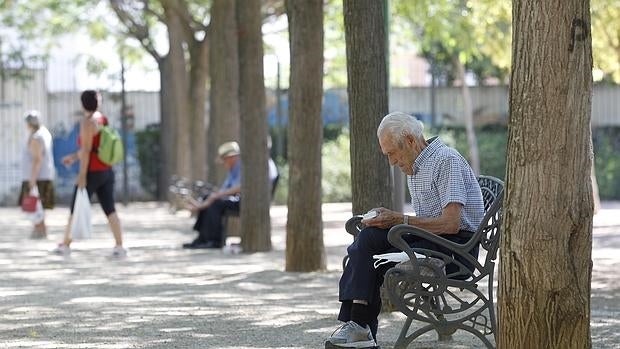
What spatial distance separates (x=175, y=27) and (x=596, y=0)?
25.9 ft

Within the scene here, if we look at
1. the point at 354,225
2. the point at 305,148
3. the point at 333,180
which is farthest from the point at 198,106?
the point at 354,225

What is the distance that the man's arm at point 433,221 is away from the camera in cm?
795

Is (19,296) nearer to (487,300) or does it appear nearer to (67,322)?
(67,322)

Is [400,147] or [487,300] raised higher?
[400,147]

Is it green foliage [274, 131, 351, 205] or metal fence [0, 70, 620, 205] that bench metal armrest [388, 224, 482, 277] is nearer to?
green foliage [274, 131, 351, 205]

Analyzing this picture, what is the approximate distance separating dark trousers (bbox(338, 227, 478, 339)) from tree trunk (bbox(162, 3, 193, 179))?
765 inches

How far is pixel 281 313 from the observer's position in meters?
10.5

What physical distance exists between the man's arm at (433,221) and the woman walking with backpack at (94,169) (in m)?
8.33

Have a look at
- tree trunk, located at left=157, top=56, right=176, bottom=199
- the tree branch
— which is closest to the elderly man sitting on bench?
tree trunk, located at left=157, top=56, right=176, bottom=199

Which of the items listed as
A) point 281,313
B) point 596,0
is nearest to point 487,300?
point 281,313

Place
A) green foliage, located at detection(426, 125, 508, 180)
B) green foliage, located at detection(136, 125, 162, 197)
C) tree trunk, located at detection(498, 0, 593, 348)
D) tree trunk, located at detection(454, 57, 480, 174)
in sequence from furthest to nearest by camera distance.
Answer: green foliage, located at detection(426, 125, 508, 180), green foliage, located at detection(136, 125, 162, 197), tree trunk, located at detection(454, 57, 480, 174), tree trunk, located at detection(498, 0, 593, 348)

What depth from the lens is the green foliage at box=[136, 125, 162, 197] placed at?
33.3 meters

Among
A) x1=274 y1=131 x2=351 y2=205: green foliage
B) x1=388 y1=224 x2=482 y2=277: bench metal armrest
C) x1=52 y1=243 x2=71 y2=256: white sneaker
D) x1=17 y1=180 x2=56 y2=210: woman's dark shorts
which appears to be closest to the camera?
x1=388 y1=224 x2=482 y2=277: bench metal armrest

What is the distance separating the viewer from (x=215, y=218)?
1716 centimetres
